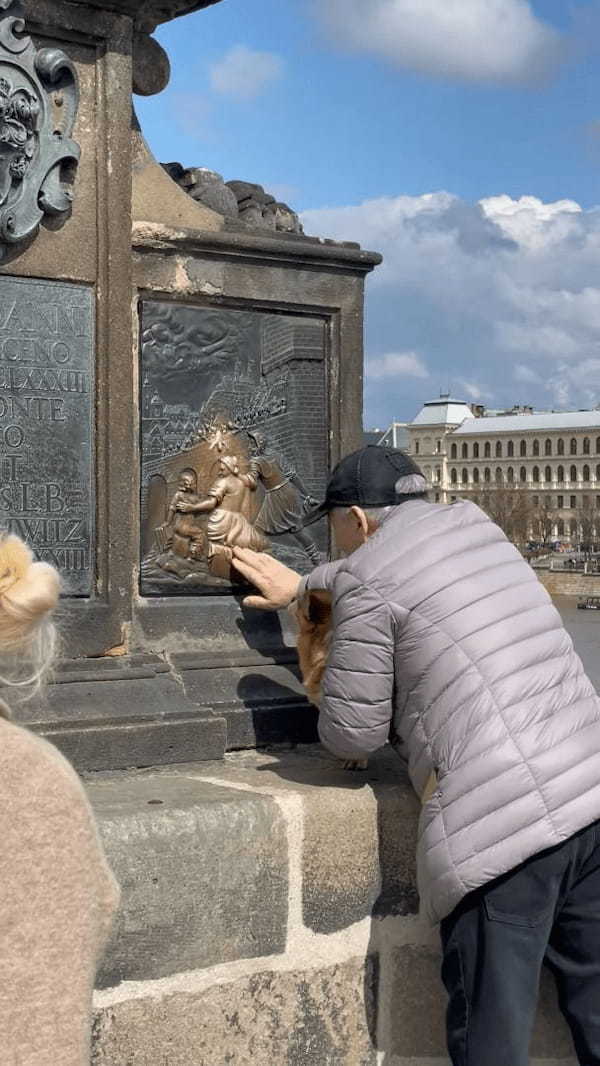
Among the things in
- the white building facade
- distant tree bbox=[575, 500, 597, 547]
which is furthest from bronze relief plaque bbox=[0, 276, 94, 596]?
the white building facade

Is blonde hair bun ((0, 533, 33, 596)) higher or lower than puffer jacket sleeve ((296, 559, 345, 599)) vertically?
higher

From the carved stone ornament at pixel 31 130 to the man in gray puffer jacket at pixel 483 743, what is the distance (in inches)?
48.7

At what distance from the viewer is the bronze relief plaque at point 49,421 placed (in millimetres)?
3441

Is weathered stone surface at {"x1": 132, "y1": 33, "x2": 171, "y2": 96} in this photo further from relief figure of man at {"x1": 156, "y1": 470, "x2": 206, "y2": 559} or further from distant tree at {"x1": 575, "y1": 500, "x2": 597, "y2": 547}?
distant tree at {"x1": 575, "y1": 500, "x2": 597, "y2": 547}

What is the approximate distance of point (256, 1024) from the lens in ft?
9.19

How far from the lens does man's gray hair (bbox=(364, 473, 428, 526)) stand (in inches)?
115

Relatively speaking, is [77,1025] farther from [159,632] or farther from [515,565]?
[159,632]

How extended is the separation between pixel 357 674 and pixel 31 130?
156 cm

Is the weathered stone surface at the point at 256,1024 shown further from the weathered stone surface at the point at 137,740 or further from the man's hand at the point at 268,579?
the man's hand at the point at 268,579

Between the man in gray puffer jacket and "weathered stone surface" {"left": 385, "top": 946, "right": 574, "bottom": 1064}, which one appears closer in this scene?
the man in gray puffer jacket

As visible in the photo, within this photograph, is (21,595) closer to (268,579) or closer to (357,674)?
(357,674)

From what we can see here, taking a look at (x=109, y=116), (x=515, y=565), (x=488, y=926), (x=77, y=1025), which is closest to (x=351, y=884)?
(x=488, y=926)

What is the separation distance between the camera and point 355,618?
106 inches

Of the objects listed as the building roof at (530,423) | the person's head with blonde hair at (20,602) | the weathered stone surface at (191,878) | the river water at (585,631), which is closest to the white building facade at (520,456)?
the building roof at (530,423)
